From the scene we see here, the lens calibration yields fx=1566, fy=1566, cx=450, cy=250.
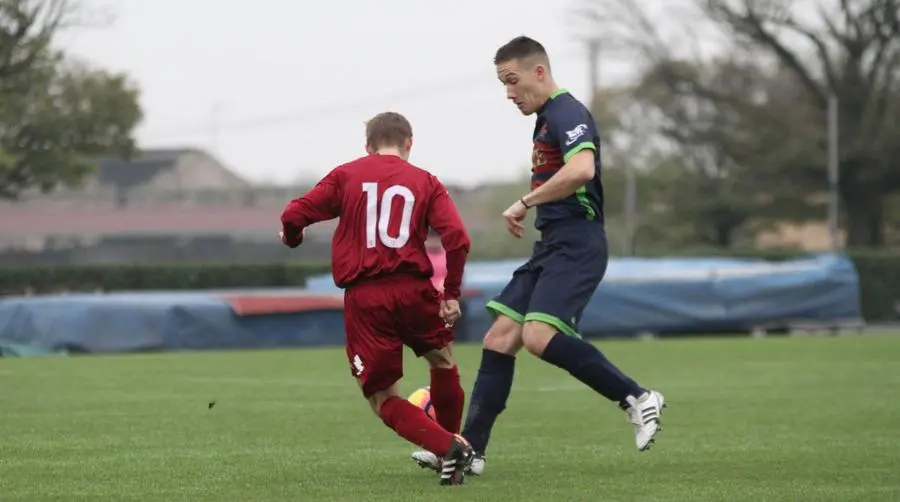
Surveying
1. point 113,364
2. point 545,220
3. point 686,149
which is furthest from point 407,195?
point 686,149

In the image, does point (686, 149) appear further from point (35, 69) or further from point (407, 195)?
point (407, 195)

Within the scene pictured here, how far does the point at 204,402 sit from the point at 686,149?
44576mm

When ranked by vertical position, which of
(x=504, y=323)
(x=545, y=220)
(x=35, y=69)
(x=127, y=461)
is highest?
(x=35, y=69)

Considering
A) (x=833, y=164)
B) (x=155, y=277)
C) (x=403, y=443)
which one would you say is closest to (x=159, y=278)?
(x=155, y=277)

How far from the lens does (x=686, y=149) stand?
54.4 m

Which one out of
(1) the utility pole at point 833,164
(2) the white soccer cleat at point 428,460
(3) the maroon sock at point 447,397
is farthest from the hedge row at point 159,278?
(2) the white soccer cleat at point 428,460

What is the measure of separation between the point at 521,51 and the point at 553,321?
4.01ft

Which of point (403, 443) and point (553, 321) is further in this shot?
point (403, 443)

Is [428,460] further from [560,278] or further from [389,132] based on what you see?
[389,132]

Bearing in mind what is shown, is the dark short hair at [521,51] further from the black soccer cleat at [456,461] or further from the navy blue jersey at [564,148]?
the black soccer cleat at [456,461]

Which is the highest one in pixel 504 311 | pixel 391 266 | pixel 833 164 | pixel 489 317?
pixel 391 266

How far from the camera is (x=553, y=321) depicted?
673cm

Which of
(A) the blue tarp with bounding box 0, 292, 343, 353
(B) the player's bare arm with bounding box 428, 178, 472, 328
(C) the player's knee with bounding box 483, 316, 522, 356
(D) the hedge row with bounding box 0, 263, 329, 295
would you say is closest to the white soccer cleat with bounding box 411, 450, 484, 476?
(C) the player's knee with bounding box 483, 316, 522, 356

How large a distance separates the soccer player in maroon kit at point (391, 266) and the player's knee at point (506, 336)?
39 centimetres
